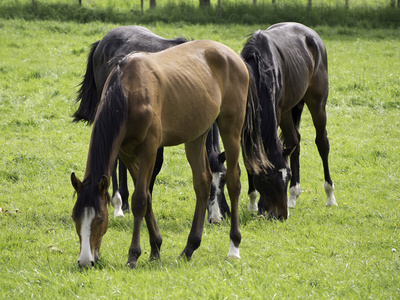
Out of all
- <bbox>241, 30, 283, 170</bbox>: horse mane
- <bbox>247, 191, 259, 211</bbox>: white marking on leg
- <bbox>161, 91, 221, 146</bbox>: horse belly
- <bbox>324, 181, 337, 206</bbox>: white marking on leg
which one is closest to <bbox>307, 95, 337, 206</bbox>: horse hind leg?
<bbox>324, 181, 337, 206</bbox>: white marking on leg

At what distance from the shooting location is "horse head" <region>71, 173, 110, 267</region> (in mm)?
4137

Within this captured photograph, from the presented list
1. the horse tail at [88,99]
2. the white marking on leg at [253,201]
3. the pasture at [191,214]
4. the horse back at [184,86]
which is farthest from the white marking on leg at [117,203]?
the horse back at [184,86]

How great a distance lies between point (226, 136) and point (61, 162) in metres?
3.96

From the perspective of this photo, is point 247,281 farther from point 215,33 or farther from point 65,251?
point 215,33

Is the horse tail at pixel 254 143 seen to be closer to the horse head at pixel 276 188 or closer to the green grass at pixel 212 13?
the horse head at pixel 276 188

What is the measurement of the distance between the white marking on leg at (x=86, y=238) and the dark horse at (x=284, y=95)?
9.09 ft

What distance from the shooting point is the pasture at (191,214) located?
4.21m

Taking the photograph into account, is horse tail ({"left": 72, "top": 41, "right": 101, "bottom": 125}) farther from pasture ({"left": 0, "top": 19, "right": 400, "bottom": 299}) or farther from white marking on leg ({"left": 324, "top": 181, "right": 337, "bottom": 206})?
white marking on leg ({"left": 324, "top": 181, "right": 337, "bottom": 206})

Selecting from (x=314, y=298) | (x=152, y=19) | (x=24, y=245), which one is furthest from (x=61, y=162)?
(x=152, y=19)

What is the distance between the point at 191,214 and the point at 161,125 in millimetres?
2351

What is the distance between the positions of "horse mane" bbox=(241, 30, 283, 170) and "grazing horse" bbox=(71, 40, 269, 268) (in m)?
0.36

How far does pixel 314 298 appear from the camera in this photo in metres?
3.97

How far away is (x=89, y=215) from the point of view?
13.6 feet

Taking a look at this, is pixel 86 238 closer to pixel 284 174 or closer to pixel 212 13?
pixel 284 174
